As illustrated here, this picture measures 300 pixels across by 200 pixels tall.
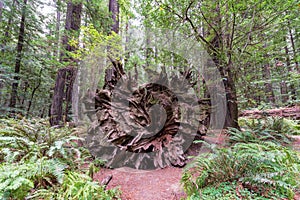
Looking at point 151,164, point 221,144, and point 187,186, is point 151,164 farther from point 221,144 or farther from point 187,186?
point 221,144

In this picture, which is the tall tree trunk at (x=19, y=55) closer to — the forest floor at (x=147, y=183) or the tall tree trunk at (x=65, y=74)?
the tall tree trunk at (x=65, y=74)

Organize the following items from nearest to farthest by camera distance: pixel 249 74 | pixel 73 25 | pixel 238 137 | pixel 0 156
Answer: pixel 0 156
pixel 238 137
pixel 249 74
pixel 73 25

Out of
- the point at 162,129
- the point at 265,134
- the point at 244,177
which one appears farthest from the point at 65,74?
the point at 265,134

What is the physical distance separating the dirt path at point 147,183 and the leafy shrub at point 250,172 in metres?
0.43

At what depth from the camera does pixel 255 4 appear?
334 centimetres

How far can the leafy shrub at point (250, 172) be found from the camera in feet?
5.22

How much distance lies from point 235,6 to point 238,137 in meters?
2.90

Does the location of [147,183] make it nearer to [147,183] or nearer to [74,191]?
[147,183]

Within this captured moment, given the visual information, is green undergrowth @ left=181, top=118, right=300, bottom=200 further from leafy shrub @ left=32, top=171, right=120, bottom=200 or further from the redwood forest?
leafy shrub @ left=32, top=171, right=120, bottom=200

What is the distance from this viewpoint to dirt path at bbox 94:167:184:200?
213 centimetres

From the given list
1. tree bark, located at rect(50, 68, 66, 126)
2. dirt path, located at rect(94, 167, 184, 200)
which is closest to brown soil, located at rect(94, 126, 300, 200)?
dirt path, located at rect(94, 167, 184, 200)

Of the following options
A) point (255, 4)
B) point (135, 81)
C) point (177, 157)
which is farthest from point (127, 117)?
point (255, 4)

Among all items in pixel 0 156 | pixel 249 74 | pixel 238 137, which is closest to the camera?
pixel 0 156

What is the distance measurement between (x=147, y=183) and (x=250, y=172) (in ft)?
5.07
